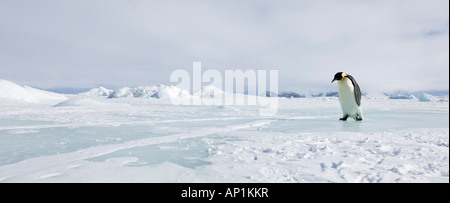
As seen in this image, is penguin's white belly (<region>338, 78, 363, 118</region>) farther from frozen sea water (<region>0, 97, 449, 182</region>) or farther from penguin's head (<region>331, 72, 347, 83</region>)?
frozen sea water (<region>0, 97, 449, 182</region>)

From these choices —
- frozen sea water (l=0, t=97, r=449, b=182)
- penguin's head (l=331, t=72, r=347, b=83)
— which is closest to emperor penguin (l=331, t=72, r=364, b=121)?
penguin's head (l=331, t=72, r=347, b=83)

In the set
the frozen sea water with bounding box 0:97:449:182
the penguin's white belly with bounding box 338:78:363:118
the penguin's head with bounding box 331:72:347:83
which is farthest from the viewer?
the penguin's head with bounding box 331:72:347:83

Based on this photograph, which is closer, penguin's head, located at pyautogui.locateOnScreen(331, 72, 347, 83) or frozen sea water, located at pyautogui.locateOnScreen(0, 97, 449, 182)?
frozen sea water, located at pyautogui.locateOnScreen(0, 97, 449, 182)

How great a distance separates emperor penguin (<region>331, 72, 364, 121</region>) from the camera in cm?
695

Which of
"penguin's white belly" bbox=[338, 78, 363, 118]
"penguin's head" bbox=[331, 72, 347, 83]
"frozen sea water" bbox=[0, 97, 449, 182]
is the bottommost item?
"frozen sea water" bbox=[0, 97, 449, 182]

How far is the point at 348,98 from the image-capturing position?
7.05 m

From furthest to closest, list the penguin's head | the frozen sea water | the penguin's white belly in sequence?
the penguin's head
the penguin's white belly
the frozen sea water

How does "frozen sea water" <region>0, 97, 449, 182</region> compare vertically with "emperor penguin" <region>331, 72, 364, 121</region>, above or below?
below

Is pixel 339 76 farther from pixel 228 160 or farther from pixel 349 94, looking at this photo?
pixel 228 160

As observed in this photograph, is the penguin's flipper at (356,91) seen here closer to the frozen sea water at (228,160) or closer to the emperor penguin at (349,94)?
the emperor penguin at (349,94)

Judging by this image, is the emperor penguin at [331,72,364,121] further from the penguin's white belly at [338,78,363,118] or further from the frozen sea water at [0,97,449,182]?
the frozen sea water at [0,97,449,182]
